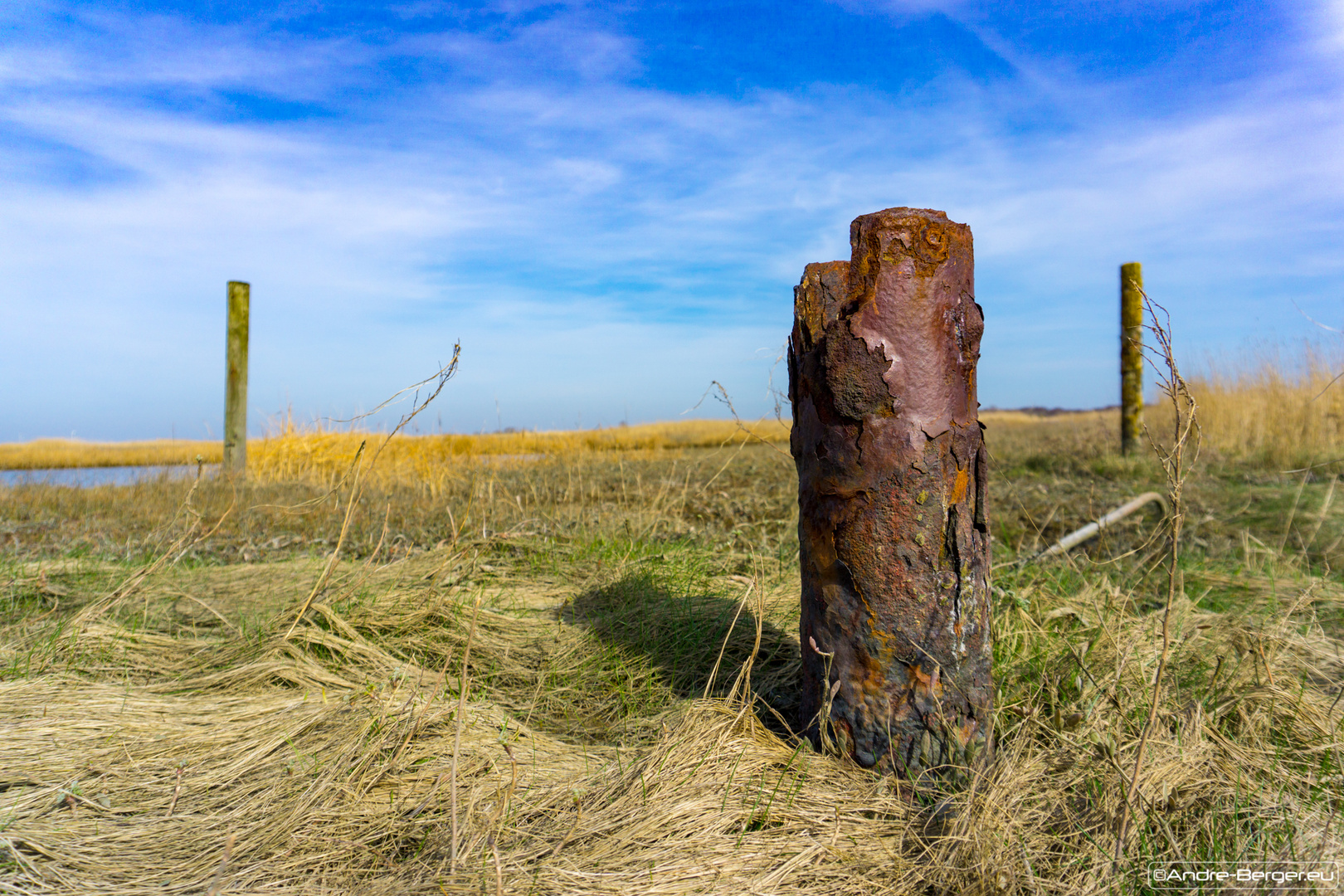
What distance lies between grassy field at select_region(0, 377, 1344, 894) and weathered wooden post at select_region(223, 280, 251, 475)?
497cm

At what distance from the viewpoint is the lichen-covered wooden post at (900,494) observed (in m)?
1.84

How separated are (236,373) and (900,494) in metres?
9.92

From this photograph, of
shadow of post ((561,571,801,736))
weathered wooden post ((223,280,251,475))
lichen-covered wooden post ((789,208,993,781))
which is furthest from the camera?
weathered wooden post ((223,280,251,475))

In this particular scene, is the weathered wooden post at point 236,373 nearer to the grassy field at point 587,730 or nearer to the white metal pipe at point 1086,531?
the grassy field at point 587,730

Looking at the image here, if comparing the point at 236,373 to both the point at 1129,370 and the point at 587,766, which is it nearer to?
the point at 587,766

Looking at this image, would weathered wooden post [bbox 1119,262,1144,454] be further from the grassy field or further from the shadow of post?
the shadow of post

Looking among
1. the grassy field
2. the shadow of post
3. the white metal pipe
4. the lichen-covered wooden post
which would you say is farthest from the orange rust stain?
the white metal pipe

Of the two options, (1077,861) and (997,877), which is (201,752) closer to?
(997,877)

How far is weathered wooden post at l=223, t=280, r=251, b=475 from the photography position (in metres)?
9.45

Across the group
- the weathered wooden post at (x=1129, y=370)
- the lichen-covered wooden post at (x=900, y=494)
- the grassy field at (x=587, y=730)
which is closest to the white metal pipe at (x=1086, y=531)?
the grassy field at (x=587, y=730)

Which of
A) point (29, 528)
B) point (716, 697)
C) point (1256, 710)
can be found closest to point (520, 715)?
point (716, 697)

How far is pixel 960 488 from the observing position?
74.7 inches

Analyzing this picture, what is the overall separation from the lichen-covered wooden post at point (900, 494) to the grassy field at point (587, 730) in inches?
6.7

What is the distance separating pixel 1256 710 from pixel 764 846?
1.72 m
